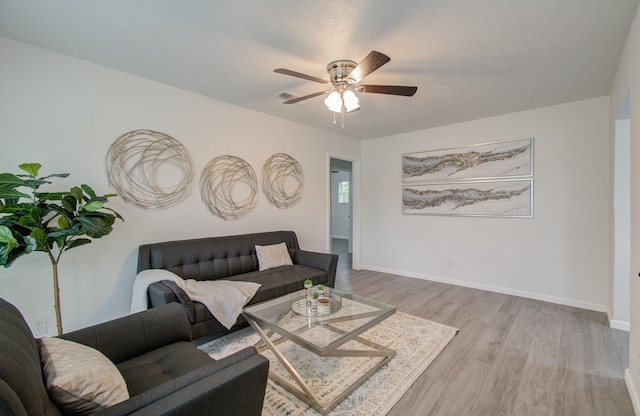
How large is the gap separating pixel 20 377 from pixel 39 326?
213 cm

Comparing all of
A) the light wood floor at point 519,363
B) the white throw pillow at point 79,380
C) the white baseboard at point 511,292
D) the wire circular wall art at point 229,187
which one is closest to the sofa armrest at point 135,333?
the white throw pillow at point 79,380

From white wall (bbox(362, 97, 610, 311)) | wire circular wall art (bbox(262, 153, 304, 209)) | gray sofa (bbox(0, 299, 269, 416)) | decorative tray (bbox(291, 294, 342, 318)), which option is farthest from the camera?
wire circular wall art (bbox(262, 153, 304, 209))

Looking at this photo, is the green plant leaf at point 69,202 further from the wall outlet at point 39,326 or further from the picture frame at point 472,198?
the picture frame at point 472,198

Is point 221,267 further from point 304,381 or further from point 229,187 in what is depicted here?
point 304,381

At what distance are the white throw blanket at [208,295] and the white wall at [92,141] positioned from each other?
1.38 ft

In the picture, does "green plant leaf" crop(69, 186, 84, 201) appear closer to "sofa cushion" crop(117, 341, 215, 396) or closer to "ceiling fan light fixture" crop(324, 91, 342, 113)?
"sofa cushion" crop(117, 341, 215, 396)

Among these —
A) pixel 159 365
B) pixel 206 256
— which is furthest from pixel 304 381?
pixel 206 256

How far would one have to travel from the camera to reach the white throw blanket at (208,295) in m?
2.45

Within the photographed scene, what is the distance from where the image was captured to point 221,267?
10.4ft

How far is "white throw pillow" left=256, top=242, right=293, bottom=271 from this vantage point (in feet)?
11.4

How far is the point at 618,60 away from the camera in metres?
2.40

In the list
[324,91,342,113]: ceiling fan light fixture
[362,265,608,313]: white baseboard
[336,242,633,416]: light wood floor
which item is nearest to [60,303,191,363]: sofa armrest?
[336,242,633,416]: light wood floor

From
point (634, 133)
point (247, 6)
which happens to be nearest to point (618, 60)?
point (634, 133)

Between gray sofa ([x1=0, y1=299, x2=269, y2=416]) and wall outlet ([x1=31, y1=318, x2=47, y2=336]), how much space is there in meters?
1.28
